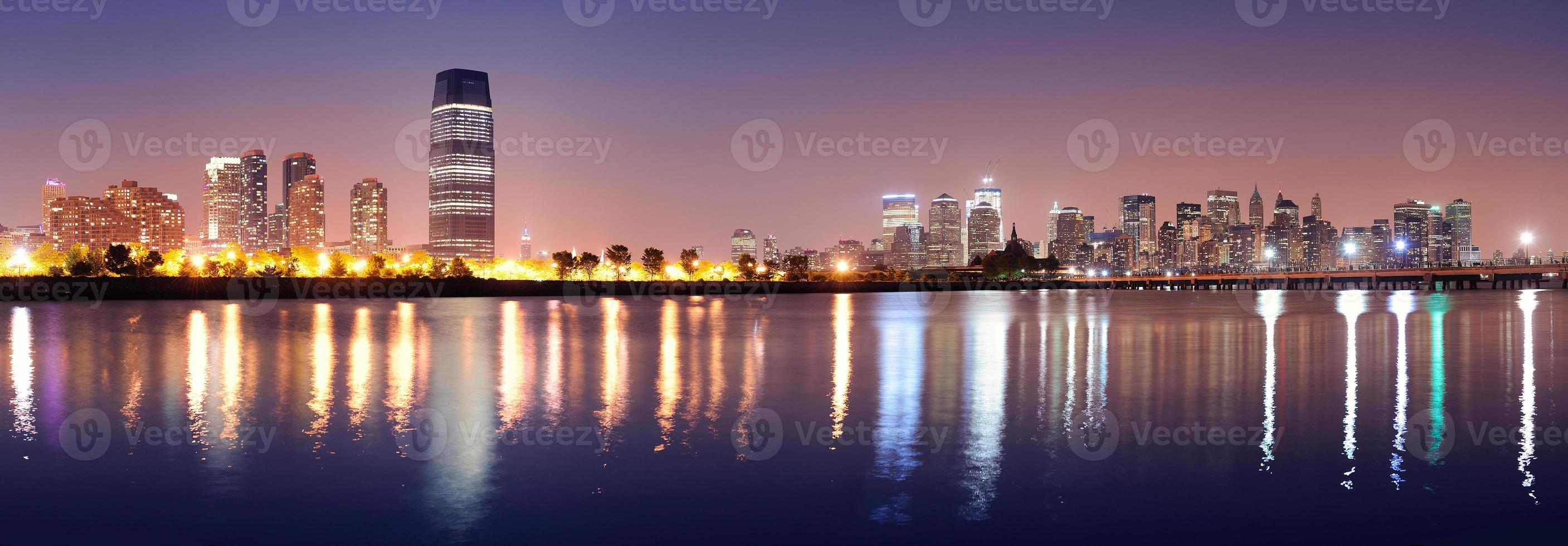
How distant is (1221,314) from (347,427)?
45.7 m

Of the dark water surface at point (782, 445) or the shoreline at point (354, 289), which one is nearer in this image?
the dark water surface at point (782, 445)

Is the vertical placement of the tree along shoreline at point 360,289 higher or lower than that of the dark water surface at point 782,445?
higher

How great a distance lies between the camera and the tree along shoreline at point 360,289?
7481cm

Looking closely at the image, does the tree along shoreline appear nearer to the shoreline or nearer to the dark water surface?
the shoreline

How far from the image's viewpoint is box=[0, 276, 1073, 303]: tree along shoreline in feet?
245

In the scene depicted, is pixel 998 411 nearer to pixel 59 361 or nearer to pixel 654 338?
pixel 654 338

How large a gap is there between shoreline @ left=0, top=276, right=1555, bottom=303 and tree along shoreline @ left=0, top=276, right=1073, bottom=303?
0.07 metres

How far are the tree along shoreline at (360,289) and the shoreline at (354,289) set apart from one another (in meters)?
0.07

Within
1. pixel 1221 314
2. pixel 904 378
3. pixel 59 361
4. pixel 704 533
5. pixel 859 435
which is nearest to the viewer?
pixel 704 533

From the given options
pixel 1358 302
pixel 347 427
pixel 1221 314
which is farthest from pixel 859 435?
pixel 1358 302

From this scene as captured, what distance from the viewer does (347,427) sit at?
1274 cm

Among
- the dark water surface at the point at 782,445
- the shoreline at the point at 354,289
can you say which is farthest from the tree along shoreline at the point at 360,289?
the dark water surface at the point at 782,445

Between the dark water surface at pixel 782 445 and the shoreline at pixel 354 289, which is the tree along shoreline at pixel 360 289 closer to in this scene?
the shoreline at pixel 354 289

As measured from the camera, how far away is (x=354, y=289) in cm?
9162
